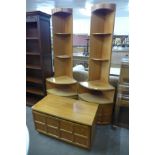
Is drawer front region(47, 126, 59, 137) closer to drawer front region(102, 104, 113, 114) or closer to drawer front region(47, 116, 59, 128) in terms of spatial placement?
drawer front region(47, 116, 59, 128)

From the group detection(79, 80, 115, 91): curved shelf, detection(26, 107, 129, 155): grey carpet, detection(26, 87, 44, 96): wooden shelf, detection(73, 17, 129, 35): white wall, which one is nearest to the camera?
detection(26, 107, 129, 155): grey carpet

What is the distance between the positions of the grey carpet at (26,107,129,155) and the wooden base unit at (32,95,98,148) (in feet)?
0.26

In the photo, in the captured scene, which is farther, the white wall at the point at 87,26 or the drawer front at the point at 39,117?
the white wall at the point at 87,26

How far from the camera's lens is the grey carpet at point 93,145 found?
5.89ft

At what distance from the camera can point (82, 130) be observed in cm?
172

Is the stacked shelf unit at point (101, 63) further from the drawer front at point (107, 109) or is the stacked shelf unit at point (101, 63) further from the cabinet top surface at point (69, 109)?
the cabinet top surface at point (69, 109)

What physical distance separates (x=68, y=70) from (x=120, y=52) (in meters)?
1.54

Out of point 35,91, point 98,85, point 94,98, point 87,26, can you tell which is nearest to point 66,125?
point 94,98

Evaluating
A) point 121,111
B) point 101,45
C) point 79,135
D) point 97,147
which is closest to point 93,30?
point 101,45

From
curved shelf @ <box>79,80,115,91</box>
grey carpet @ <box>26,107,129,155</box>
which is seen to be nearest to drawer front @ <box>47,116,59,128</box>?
grey carpet @ <box>26,107,129,155</box>

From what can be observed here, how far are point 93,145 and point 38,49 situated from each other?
193 centimetres

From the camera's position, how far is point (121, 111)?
87.4 inches

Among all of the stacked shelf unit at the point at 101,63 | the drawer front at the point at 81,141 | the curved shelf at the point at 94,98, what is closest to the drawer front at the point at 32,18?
the stacked shelf unit at the point at 101,63

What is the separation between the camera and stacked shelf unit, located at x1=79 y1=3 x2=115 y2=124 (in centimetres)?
221
